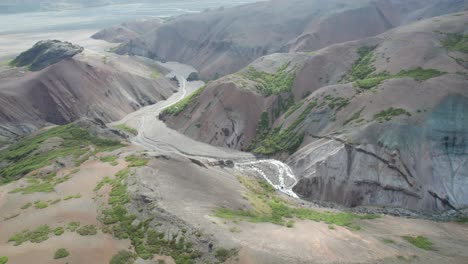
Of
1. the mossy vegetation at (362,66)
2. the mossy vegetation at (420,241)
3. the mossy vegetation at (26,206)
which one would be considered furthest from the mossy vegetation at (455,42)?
the mossy vegetation at (26,206)

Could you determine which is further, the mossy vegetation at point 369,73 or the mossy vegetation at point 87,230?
the mossy vegetation at point 369,73

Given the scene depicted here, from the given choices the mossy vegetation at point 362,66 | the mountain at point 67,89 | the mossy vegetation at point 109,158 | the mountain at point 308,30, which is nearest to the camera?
the mossy vegetation at point 109,158


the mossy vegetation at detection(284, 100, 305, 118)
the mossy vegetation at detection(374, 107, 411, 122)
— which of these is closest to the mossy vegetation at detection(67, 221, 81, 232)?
the mossy vegetation at detection(374, 107, 411, 122)

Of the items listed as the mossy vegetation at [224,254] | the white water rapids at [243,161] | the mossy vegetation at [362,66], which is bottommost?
the white water rapids at [243,161]

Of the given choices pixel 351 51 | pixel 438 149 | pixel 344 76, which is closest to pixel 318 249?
pixel 438 149

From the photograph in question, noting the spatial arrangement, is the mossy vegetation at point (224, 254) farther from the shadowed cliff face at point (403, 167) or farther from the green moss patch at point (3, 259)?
the shadowed cliff face at point (403, 167)

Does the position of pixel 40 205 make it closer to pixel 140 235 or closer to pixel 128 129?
pixel 140 235
